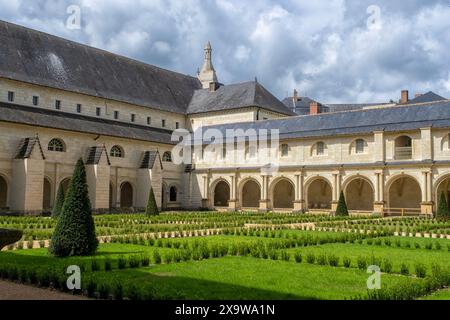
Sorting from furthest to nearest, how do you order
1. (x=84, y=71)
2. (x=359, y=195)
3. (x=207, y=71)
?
(x=207, y=71) → (x=84, y=71) → (x=359, y=195)

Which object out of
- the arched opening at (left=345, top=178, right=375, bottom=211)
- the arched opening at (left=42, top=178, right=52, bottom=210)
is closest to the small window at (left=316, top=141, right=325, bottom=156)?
the arched opening at (left=345, top=178, right=375, bottom=211)

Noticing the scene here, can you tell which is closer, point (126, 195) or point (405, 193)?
point (405, 193)

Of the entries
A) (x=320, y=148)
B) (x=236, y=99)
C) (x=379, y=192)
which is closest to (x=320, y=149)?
(x=320, y=148)

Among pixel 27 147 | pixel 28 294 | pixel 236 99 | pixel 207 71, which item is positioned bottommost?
pixel 28 294

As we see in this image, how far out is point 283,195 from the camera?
42.7 meters

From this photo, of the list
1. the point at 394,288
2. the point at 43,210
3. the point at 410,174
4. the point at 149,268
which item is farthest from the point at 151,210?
the point at 394,288

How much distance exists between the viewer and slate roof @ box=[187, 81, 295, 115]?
4744 cm

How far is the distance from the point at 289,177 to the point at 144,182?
38.2 ft

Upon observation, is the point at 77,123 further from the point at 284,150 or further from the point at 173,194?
the point at 284,150

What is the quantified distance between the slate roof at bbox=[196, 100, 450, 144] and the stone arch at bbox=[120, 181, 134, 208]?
12.1m

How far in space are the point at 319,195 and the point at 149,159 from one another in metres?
14.1

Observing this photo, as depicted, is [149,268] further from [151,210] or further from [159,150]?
[159,150]

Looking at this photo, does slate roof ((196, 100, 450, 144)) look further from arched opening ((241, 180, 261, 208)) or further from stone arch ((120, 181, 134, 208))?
stone arch ((120, 181, 134, 208))

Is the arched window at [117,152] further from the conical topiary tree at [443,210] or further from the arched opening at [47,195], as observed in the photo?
the conical topiary tree at [443,210]
